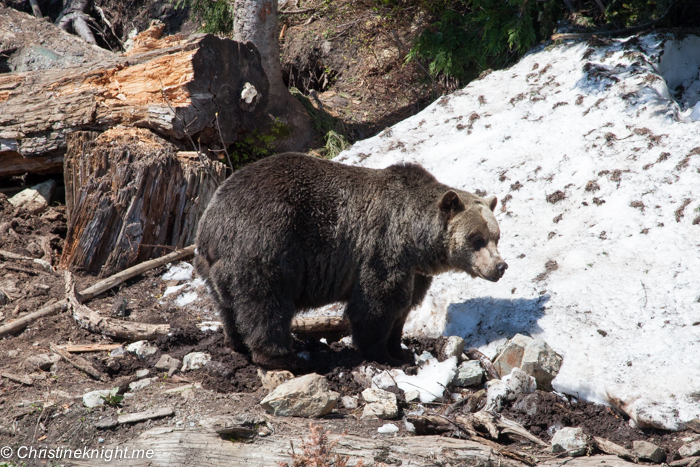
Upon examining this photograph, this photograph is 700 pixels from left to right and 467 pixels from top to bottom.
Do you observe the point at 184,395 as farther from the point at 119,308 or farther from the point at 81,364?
the point at 119,308

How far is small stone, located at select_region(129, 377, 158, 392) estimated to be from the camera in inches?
216

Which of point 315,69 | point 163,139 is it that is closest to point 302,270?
point 163,139

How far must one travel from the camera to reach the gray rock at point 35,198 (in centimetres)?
896

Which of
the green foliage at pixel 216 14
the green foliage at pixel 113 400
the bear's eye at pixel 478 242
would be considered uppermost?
the green foliage at pixel 216 14

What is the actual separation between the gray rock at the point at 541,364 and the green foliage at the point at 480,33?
5947mm

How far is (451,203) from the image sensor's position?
607 centimetres

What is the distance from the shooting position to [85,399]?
5.05 m

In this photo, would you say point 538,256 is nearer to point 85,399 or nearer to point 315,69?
point 85,399

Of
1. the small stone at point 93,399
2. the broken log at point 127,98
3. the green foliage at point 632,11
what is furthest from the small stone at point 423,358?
the green foliage at point 632,11

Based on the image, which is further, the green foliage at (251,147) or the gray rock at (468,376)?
the green foliage at (251,147)

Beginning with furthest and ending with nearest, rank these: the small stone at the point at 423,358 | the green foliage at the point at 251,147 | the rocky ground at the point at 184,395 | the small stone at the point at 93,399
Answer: the green foliage at the point at 251,147
the small stone at the point at 423,358
the small stone at the point at 93,399
the rocky ground at the point at 184,395

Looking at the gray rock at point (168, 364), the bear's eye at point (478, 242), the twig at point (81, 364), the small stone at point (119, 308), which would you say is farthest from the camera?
the small stone at point (119, 308)

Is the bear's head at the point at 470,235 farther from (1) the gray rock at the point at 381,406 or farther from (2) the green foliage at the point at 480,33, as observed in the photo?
(2) the green foliage at the point at 480,33

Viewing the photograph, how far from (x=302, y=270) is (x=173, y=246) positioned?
3300mm
